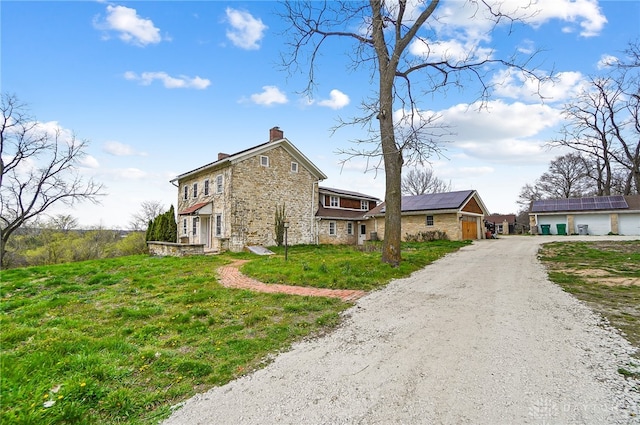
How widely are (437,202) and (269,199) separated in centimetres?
1384

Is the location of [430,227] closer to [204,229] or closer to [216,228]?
[216,228]

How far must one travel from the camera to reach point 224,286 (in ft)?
25.5

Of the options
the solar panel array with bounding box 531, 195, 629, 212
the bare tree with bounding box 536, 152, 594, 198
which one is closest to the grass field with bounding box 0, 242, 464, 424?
the solar panel array with bounding box 531, 195, 629, 212

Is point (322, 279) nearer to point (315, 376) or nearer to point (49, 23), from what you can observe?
point (315, 376)

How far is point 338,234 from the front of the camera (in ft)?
79.7

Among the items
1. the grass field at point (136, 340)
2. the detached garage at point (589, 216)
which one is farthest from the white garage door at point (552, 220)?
the grass field at point (136, 340)

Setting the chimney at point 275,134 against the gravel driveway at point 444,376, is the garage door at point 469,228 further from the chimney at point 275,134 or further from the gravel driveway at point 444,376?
the gravel driveway at point 444,376

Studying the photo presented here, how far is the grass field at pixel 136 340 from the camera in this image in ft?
8.70

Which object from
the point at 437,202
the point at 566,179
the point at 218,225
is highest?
the point at 566,179

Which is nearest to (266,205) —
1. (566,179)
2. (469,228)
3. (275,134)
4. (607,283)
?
(275,134)

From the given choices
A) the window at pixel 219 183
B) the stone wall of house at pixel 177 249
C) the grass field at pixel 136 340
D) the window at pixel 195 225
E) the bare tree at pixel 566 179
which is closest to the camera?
the grass field at pixel 136 340

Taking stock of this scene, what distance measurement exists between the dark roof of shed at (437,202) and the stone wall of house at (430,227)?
2.10 feet

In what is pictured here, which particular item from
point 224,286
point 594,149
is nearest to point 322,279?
point 224,286

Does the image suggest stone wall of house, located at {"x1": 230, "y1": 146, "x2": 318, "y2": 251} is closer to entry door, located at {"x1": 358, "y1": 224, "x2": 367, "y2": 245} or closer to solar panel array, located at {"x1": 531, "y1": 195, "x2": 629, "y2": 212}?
entry door, located at {"x1": 358, "y1": 224, "x2": 367, "y2": 245}
